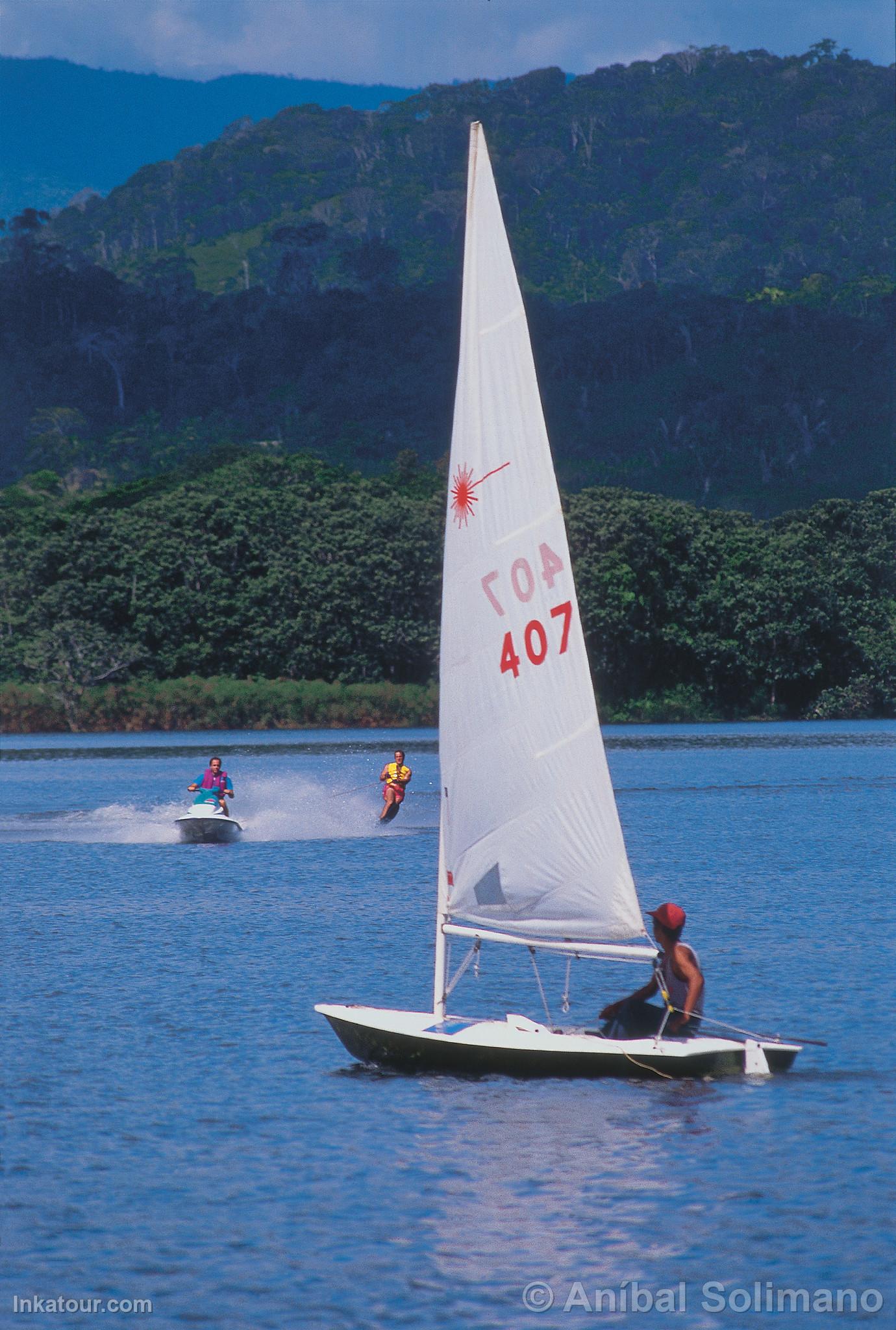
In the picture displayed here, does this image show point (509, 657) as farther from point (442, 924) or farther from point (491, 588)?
point (442, 924)

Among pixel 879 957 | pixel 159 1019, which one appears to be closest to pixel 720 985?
pixel 879 957

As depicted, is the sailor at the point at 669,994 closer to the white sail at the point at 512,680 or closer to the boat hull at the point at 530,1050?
the boat hull at the point at 530,1050

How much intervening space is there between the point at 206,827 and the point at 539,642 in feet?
104

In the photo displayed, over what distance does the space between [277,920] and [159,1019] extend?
9679mm

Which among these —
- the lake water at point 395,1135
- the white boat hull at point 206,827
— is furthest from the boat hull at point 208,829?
the lake water at point 395,1135

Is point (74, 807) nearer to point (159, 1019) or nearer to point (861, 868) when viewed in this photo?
point (861, 868)

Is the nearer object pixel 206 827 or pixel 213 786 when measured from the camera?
pixel 213 786

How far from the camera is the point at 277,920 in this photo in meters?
33.4

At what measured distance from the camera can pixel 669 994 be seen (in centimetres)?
1848

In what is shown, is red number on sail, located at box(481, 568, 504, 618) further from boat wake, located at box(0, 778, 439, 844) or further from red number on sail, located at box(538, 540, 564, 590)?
boat wake, located at box(0, 778, 439, 844)

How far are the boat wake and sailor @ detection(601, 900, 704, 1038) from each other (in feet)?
109

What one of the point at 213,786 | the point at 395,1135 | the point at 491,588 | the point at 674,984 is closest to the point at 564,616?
the point at 491,588

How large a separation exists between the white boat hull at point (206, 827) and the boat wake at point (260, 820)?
5.62 ft

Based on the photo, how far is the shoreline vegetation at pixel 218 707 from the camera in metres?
112
